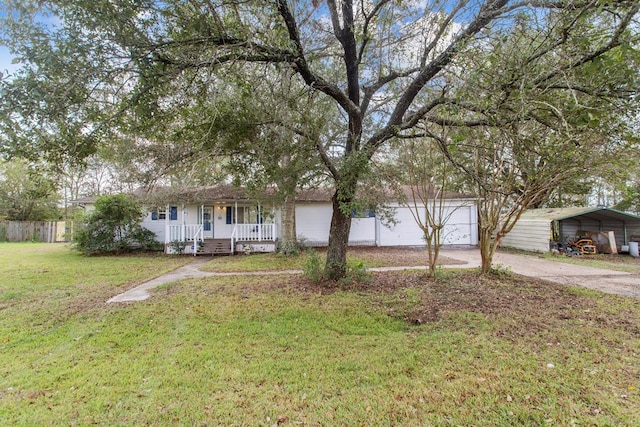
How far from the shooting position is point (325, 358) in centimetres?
362

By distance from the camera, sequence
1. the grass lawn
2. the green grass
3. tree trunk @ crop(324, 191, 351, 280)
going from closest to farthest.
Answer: the grass lawn < tree trunk @ crop(324, 191, 351, 280) < the green grass

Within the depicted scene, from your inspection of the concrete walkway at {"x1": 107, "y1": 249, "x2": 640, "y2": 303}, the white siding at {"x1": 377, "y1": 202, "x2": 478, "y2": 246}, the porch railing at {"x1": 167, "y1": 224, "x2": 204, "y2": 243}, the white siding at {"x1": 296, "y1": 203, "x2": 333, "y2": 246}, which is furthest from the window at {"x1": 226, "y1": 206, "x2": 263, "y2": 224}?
the white siding at {"x1": 377, "y1": 202, "x2": 478, "y2": 246}

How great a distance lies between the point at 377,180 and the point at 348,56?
2635 millimetres

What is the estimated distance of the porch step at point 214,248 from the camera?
574 inches

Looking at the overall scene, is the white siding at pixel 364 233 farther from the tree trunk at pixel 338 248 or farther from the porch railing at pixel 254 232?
the tree trunk at pixel 338 248

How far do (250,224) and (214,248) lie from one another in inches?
81.3

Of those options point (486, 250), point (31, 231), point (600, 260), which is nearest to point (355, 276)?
point (486, 250)

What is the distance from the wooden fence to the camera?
23.2 meters

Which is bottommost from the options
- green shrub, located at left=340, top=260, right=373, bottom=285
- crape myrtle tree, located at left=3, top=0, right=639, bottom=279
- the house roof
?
green shrub, located at left=340, top=260, right=373, bottom=285

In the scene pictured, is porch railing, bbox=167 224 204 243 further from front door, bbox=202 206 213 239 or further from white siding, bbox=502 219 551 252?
white siding, bbox=502 219 551 252

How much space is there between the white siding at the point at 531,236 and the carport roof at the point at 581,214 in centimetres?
29

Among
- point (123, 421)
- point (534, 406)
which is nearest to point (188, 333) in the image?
point (123, 421)

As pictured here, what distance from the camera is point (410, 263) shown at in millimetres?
10945

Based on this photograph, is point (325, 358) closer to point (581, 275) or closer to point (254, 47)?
point (254, 47)
